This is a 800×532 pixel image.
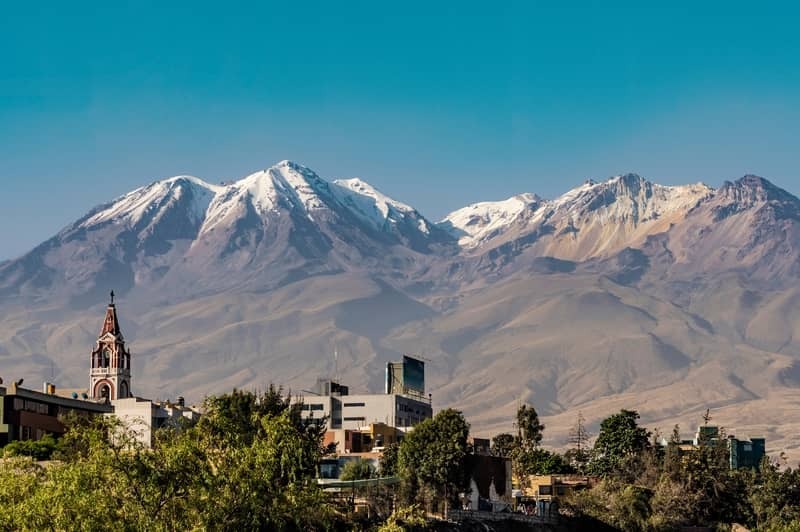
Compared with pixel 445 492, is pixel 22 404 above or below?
above

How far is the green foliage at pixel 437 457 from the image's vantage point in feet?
434

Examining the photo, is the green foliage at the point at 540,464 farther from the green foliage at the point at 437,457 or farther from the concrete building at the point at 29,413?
the concrete building at the point at 29,413

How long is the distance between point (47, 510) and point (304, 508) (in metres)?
→ 16.6

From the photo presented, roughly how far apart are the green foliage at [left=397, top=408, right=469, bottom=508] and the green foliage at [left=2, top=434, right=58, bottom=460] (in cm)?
2839

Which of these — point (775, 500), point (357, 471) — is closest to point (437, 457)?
point (357, 471)

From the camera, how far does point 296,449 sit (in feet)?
318

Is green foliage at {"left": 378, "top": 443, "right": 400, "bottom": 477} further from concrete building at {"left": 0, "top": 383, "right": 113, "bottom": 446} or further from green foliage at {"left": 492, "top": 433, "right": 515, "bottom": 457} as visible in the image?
green foliage at {"left": 492, "top": 433, "right": 515, "bottom": 457}

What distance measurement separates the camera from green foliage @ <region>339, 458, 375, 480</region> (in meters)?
133

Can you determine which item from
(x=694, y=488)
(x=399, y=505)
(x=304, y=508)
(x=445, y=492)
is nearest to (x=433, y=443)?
(x=445, y=492)

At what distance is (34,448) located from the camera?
133m

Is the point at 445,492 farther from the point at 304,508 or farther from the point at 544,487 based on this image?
the point at 304,508

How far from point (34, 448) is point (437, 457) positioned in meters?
32.6

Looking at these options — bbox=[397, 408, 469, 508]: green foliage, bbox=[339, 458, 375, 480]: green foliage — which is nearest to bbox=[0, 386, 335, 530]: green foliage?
bbox=[339, 458, 375, 480]: green foliage

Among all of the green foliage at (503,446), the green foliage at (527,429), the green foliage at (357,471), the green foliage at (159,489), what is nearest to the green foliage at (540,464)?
the green foliage at (527,429)
